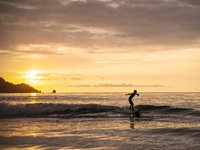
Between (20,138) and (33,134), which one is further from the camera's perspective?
(33,134)

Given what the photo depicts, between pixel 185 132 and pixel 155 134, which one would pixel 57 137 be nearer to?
pixel 155 134

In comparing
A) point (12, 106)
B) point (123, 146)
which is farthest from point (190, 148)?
point (12, 106)

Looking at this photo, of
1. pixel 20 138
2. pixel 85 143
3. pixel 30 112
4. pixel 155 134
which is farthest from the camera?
pixel 30 112

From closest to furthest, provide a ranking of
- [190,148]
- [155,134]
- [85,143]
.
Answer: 1. [190,148]
2. [85,143]
3. [155,134]

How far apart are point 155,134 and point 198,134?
2.46 metres

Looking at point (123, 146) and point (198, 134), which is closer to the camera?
point (123, 146)

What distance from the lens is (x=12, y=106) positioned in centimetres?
4378

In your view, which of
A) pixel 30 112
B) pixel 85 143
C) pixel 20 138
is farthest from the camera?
pixel 30 112

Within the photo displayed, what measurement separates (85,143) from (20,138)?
4.04 meters

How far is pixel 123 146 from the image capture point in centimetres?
1497

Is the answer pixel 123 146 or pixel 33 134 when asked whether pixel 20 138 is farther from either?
pixel 123 146

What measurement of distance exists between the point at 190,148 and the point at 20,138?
9087mm

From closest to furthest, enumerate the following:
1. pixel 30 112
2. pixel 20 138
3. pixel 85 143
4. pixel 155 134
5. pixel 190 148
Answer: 1. pixel 190 148
2. pixel 85 143
3. pixel 20 138
4. pixel 155 134
5. pixel 30 112

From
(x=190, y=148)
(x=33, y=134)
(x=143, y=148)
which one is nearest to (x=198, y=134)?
(x=190, y=148)
